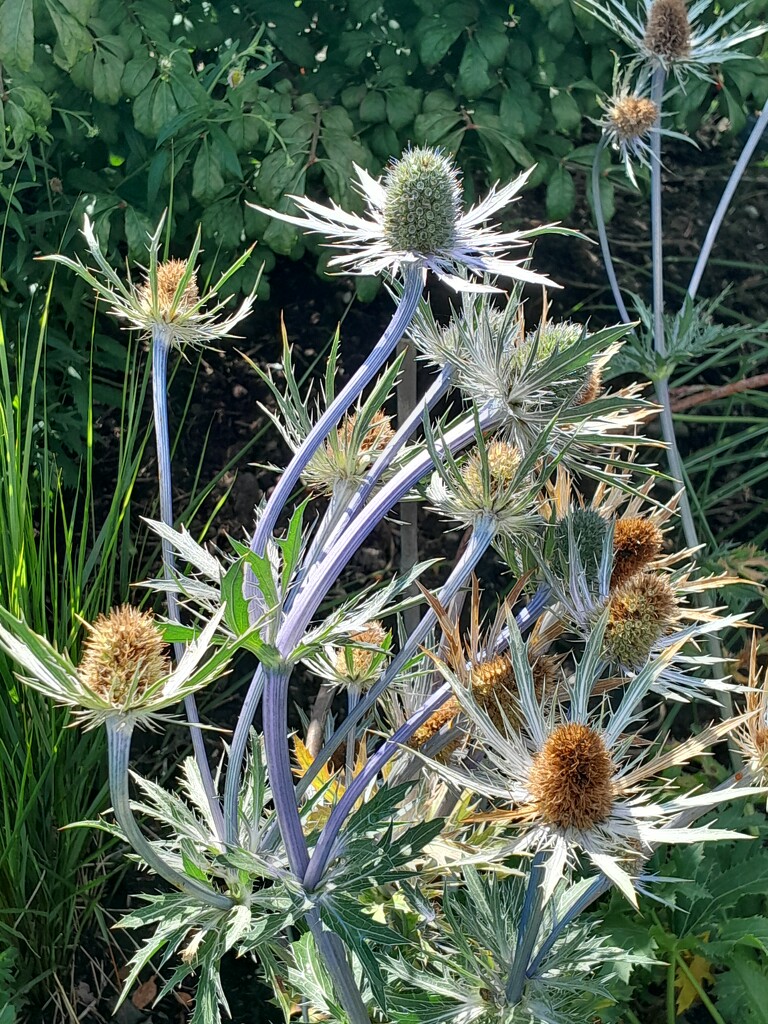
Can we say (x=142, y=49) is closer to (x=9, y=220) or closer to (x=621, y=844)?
(x=9, y=220)

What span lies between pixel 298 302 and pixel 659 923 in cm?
142

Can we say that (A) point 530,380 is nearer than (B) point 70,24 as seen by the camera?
Yes

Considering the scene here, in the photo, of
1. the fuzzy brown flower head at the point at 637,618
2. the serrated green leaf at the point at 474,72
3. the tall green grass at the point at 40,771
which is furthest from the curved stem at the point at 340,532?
the serrated green leaf at the point at 474,72

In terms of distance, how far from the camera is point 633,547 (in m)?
0.96

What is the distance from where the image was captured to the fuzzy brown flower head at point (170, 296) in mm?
976

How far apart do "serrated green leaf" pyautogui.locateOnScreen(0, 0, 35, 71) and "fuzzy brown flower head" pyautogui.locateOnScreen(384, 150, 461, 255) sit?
87 cm

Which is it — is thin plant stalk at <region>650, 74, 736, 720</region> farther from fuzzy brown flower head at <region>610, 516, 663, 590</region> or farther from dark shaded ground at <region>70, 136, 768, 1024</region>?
fuzzy brown flower head at <region>610, 516, 663, 590</region>

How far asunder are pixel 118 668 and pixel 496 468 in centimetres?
44

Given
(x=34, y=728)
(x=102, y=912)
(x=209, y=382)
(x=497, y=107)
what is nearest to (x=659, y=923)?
(x=102, y=912)

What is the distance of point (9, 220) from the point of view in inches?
65.2

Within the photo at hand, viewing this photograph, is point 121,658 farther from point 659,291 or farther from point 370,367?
point 659,291

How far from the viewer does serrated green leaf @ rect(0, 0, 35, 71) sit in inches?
55.7

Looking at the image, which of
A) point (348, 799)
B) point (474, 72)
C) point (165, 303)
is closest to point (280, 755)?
point (348, 799)

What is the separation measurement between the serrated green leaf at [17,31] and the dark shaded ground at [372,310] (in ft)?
2.24
